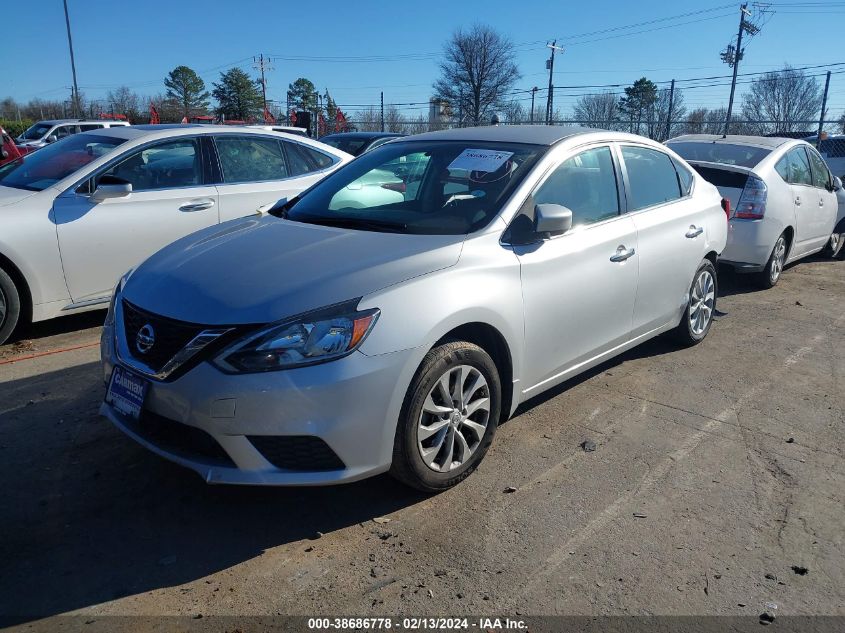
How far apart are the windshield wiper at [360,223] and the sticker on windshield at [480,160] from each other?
616 millimetres

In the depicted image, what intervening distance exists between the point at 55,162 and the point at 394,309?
4356 mm

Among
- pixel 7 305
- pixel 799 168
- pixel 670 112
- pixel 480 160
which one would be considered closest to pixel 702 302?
pixel 480 160

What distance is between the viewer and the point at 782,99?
30234mm

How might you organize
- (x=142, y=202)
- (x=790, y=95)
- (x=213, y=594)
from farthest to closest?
(x=790, y=95) → (x=142, y=202) → (x=213, y=594)

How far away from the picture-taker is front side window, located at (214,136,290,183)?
6.34 metres

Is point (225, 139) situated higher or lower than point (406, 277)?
higher

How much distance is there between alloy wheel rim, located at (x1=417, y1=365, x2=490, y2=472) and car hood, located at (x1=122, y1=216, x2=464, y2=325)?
0.54 m

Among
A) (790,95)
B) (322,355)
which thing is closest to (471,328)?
(322,355)

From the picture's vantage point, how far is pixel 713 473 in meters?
3.69

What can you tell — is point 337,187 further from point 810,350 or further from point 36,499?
point 810,350

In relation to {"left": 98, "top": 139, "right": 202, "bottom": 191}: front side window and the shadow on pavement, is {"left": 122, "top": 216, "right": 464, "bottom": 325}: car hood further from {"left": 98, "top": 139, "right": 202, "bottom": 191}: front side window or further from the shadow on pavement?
{"left": 98, "top": 139, "right": 202, "bottom": 191}: front side window

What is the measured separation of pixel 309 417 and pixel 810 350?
15.7ft

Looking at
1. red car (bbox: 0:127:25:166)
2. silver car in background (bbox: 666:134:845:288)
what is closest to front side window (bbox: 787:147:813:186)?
silver car in background (bbox: 666:134:845:288)

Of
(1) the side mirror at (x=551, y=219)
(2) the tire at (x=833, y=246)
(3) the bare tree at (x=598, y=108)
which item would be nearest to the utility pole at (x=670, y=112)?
(3) the bare tree at (x=598, y=108)
